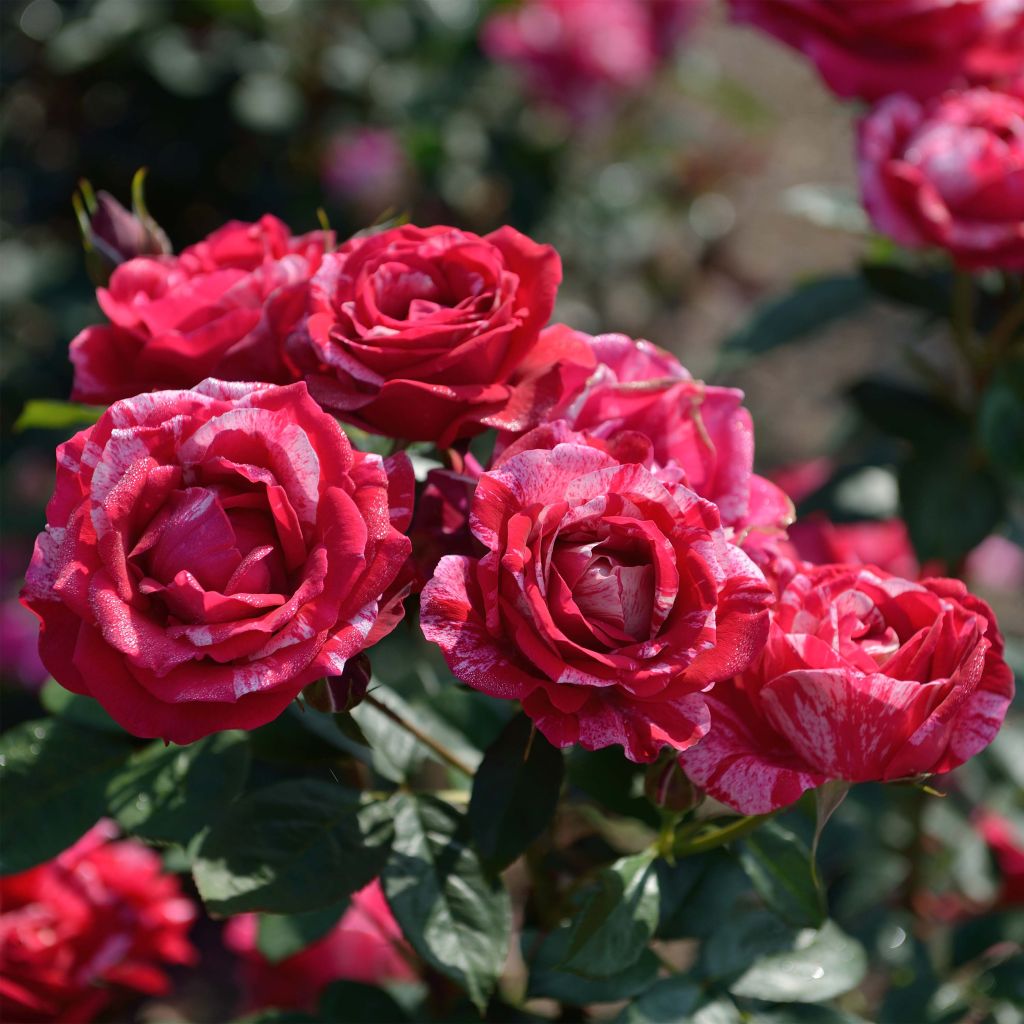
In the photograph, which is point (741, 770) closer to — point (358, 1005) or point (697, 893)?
point (697, 893)

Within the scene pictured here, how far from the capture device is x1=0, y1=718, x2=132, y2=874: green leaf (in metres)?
0.71

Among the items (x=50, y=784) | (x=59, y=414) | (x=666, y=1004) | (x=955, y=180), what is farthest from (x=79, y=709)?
(x=955, y=180)

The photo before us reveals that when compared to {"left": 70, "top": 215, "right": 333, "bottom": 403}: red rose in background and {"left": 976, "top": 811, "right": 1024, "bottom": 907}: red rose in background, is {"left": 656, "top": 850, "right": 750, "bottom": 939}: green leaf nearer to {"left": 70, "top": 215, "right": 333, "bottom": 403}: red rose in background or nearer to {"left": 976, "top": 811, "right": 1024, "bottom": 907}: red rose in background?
{"left": 70, "top": 215, "right": 333, "bottom": 403}: red rose in background

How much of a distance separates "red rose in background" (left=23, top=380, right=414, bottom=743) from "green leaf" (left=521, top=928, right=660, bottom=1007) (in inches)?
11.2

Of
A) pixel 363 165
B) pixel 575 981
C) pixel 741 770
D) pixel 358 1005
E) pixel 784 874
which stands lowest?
pixel 363 165

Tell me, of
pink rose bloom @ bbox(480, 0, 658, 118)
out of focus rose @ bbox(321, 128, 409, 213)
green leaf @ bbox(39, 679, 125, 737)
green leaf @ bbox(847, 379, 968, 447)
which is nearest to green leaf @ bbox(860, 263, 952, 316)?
green leaf @ bbox(847, 379, 968, 447)

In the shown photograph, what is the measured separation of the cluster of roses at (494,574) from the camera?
50 centimetres

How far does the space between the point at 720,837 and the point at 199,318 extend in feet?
1.27

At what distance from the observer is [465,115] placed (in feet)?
7.52

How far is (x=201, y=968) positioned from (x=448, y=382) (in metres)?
1.43

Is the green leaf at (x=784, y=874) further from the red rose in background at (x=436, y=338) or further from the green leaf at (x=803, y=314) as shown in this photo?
the green leaf at (x=803, y=314)

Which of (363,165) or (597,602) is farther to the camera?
(363,165)

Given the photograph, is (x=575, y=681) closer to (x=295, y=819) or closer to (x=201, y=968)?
(x=295, y=819)

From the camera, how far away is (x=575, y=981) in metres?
0.72
